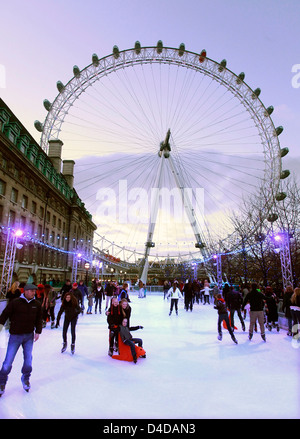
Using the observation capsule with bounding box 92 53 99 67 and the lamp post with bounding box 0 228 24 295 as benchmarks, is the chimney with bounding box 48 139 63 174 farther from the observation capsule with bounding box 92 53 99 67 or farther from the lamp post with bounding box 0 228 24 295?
the lamp post with bounding box 0 228 24 295

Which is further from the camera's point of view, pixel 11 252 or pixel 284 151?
pixel 284 151

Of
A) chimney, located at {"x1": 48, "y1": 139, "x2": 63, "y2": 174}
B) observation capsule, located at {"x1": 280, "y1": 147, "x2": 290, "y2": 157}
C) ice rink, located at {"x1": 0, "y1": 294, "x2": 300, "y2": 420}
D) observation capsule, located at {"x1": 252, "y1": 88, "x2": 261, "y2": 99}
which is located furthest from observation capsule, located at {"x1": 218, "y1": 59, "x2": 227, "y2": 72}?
ice rink, located at {"x1": 0, "y1": 294, "x2": 300, "y2": 420}

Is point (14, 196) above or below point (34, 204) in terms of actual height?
below

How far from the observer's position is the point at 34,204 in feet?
109

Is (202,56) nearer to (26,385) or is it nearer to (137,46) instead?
(137,46)

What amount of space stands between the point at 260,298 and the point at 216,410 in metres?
5.69

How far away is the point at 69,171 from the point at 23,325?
49.6 m

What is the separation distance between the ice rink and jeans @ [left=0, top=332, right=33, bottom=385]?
0.32 meters

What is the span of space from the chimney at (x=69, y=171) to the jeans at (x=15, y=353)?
48593 millimetres

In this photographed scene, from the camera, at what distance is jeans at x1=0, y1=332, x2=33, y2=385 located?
200 inches

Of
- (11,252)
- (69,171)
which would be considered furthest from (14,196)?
(69,171)

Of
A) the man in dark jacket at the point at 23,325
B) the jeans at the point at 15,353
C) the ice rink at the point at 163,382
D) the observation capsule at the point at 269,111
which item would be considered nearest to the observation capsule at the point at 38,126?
the observation capsule at the point at 269,111

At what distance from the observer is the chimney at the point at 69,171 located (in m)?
51.7

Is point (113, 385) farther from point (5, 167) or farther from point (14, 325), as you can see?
point (5, 167)
